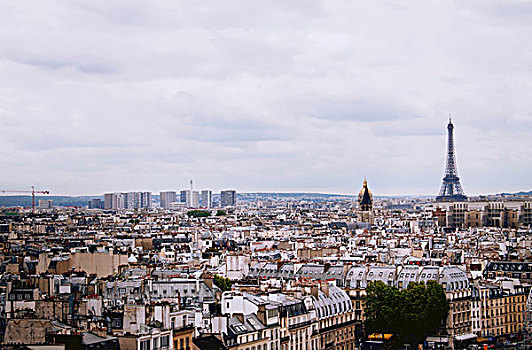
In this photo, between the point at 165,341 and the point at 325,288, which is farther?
the point at 325,288

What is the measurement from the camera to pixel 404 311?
55938 mm

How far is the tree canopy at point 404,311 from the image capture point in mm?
55781

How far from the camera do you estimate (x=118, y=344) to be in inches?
1391

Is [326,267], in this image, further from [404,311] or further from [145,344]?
[145,344]

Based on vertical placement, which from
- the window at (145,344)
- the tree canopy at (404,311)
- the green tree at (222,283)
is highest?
the green tree at (222,283)

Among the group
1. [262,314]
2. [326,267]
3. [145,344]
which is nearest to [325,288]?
[262,314]

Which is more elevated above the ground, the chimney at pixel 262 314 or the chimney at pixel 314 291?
the chimney at pixel 314 291

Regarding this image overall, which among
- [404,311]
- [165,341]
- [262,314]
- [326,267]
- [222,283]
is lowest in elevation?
[404,311]

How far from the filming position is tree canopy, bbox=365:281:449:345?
55.8 meters

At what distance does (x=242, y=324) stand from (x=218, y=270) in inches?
976

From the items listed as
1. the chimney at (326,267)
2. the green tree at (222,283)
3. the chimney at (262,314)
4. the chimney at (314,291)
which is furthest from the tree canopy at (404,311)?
the chimney at (262,314)

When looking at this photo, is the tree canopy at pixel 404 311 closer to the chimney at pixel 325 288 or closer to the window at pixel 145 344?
the chimney at pixel 325 288

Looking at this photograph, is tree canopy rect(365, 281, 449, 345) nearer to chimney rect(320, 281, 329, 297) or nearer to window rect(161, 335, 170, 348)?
chimney rect(320, 281, 329, 297)

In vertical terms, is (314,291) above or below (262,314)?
above
